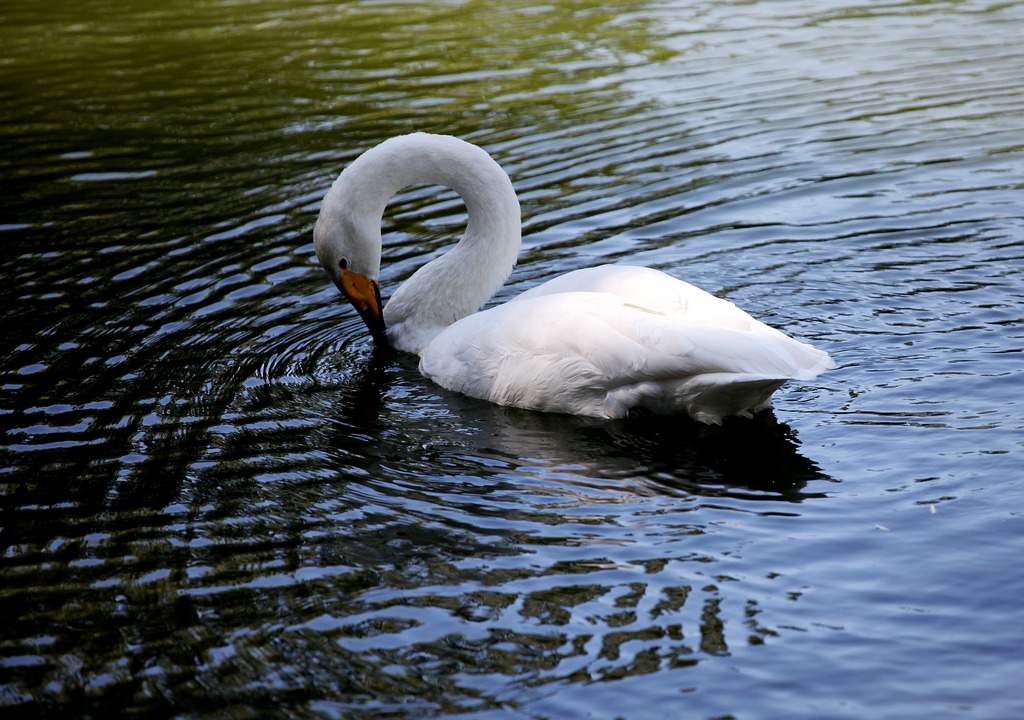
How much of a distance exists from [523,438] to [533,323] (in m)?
0.61

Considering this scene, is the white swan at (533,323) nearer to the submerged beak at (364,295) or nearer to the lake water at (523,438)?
the submerged beak at (364,295)

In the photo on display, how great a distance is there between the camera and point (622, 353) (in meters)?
5.80

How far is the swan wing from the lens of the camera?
Result: 5512 mm

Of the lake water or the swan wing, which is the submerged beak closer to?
the lake water

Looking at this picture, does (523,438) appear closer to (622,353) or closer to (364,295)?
(622,353)

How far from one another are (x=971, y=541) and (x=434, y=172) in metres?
4.16

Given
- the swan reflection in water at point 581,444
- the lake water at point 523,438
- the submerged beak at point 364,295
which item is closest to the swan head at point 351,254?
the submerged beak at point 364,295

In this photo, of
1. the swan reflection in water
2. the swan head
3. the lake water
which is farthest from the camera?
the swan head

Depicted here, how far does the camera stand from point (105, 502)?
5.49 meters

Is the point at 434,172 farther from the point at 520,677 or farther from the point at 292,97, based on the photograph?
the point at 292,97

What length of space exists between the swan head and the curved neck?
102 mm

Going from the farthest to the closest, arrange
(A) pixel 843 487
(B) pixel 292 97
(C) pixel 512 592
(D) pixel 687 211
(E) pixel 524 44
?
(E) pixel 524 44 < (B) pixel 292 97 < (D) pixel 687 211 < (A) pixel 843 487 < (C) pixel 512 592

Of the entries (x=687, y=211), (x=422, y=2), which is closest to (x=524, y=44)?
(x=422, y=2)

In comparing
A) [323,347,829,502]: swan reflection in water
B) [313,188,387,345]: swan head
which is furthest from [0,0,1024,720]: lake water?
[313,188,387,345]: swan head
